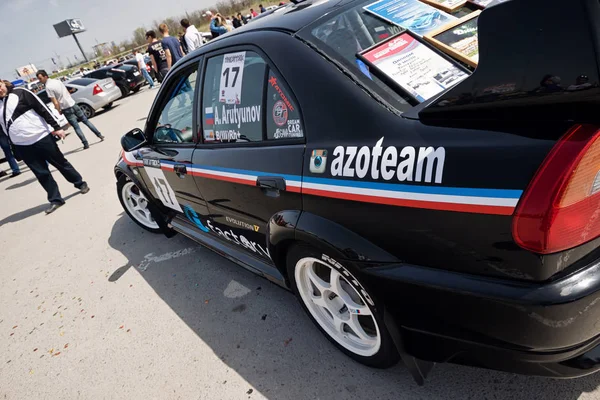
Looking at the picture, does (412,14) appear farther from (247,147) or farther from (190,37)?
(190,37)

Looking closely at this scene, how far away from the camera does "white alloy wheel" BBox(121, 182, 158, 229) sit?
4082 millimetres

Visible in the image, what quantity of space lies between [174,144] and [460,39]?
6.83 feet

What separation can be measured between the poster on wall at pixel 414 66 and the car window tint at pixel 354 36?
0.06 metres

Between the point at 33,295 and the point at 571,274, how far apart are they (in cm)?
445

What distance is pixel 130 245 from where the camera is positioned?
415cm

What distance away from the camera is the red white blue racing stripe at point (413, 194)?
3.70 feet

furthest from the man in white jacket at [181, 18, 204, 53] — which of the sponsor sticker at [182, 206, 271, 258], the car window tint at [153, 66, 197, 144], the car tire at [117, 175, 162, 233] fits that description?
the sponsor sticker at [182, 206, 271, 258]

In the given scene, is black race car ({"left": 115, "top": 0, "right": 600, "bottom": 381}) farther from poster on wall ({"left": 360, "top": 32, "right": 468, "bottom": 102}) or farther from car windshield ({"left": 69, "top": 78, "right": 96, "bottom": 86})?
car windshield ({"left": 69, "top": 78, "right": 96, "bottom": 86})

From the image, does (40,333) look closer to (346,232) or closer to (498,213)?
(346,232)

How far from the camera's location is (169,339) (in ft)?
8.50

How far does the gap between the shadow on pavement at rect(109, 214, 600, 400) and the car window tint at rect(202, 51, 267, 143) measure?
120 centimetres

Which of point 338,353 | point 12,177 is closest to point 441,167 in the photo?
point 338,353

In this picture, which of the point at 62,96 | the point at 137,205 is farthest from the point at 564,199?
the point at 62,96

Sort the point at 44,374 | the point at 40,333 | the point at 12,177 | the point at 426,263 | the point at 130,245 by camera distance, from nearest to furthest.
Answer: the point at 426,263
the point at 44,374
the point at 40,333
the point at 130,245
the point at 12,177
